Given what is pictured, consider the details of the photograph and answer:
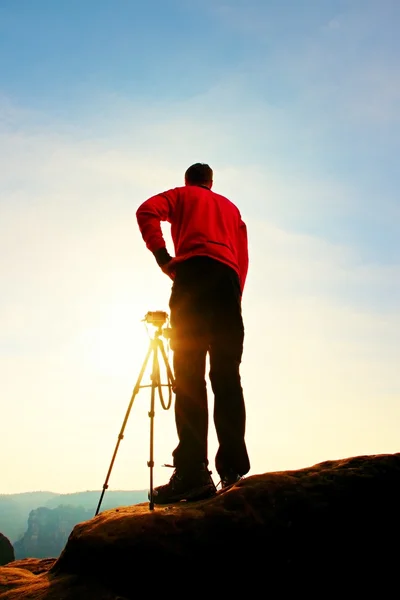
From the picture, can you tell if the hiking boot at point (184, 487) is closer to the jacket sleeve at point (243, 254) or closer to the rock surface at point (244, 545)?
the rock surface at point (244, 545)

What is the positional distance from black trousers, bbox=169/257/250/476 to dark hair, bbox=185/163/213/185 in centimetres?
152

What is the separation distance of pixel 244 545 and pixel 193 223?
3.77 m

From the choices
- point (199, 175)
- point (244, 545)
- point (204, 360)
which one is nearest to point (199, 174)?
point (199, 175)

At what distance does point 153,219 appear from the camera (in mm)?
5730

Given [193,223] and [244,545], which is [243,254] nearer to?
[193,223]

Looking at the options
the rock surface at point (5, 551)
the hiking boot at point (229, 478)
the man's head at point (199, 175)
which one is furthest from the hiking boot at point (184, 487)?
the rock surface at point (5, 551)

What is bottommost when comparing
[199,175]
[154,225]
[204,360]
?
[204,360]

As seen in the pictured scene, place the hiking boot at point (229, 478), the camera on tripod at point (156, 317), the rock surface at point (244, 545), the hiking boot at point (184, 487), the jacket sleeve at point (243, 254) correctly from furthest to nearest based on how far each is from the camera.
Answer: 1. the jacket sleeve at point (243, 254)
2. the camera on tripod at point (156, 317)
3. the hiking boot at point (229, 478)
4. the hiking boot at point (184, 487)
5. the rock surface at point (244, 545)

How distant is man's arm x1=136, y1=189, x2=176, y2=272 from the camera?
5672mm

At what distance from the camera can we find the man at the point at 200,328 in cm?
516

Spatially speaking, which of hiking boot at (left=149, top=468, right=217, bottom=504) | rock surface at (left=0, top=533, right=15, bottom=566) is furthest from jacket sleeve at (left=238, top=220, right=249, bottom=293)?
rock surface at (left=0, top=533, right=15, bottom=566)

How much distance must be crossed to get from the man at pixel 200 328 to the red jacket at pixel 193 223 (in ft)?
0.04

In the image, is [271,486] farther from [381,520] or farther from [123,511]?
[123,511]

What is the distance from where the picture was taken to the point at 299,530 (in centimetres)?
408
